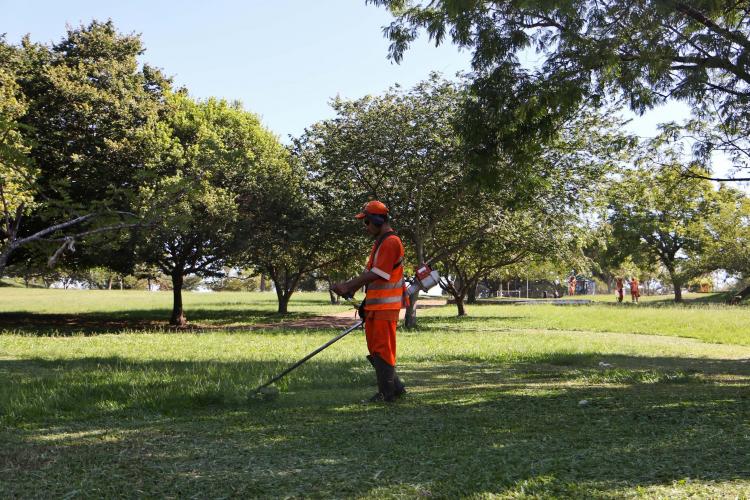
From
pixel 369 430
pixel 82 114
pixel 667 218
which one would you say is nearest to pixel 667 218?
pixel 667 218

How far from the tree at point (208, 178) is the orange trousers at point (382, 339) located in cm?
1232

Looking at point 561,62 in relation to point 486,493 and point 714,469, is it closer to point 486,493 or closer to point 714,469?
point 714,469

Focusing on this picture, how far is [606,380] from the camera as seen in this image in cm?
834

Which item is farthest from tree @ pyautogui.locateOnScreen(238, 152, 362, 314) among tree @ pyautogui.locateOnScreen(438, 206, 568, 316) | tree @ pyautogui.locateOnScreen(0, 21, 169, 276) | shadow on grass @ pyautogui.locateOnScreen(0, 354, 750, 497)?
shadow on grass @ pyautogui.locateOnScreen(0, 354, 750, 497)

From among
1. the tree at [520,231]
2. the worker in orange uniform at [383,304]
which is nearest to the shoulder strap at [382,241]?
the worker in orange uniform at [383,304]

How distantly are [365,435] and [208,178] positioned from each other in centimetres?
1556

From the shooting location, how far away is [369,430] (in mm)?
5109

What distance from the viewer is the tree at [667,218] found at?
42.2ft

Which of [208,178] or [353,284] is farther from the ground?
[208,178]

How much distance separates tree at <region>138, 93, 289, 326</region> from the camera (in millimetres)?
21578

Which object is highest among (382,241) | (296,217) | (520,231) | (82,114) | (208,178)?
(82,114)

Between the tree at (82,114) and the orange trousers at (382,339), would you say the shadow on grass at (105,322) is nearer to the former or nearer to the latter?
the tree at (82,114)

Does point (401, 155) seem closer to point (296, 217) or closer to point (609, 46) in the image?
point (296, 217)

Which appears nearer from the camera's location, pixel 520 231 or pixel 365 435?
pixel 365 435
